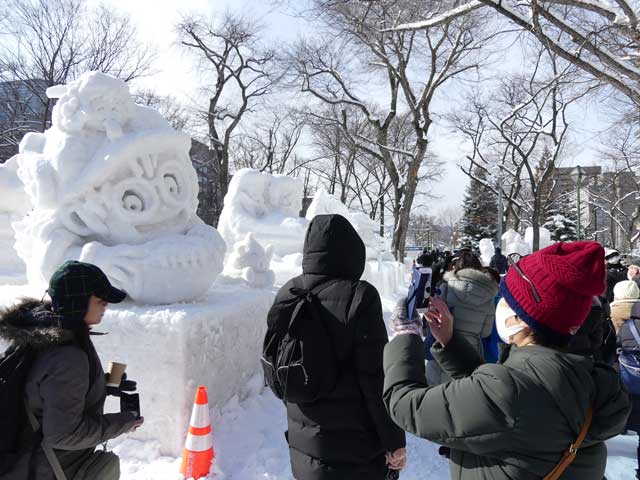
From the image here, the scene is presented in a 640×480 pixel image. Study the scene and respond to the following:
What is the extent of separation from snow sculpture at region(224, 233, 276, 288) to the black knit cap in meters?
2.83

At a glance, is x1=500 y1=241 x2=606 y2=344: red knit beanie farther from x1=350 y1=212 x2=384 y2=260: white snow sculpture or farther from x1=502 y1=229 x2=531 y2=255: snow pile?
x1=502 y1=229 x2=531 y2=255: snow pile

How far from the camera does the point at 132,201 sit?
3.71 m

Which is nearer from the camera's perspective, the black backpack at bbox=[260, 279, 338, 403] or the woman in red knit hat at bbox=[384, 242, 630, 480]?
the woman in red knit hat at bbox=[384, 242, 630, 480]

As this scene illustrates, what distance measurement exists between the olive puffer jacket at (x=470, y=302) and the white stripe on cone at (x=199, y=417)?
1819mm

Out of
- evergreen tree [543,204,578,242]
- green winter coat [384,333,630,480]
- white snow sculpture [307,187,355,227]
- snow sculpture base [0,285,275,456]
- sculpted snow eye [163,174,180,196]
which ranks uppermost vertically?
evergreen tree [543,204,578,242]

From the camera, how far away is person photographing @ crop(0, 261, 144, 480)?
5.38ft

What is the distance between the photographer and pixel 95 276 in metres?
1.90

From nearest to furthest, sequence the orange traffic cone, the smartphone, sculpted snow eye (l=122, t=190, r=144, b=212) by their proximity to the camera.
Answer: the smartphone
the orange traffic cone
sculpted snow eye (l=122, t=190, r=144, b=212)

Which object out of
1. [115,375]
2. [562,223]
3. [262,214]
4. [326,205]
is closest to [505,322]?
[115,375]

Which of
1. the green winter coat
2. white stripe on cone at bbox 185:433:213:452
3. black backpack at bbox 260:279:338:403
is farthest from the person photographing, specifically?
the green winter coat

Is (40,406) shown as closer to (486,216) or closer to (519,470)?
(519,470)

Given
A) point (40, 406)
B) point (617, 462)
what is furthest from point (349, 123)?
point (40, 406)

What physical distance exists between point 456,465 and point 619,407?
524 mm

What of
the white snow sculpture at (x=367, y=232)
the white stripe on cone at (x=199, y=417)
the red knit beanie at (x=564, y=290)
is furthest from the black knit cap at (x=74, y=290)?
the white snow sculpture at (x=367, y=232)
